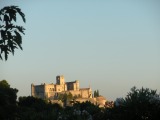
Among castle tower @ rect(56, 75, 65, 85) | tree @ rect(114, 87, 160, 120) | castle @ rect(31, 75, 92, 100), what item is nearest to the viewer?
tree @ rect(114, 87, 160, 120)

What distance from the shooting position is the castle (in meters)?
167

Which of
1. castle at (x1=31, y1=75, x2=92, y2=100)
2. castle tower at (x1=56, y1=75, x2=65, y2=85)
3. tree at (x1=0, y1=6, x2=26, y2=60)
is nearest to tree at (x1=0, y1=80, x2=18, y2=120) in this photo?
tree at (x1=0, y1=6, x2=26, y2=60)

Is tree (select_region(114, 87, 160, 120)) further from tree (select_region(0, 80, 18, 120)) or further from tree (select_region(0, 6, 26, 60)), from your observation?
tree (select_region(0, 6, 26, 60))

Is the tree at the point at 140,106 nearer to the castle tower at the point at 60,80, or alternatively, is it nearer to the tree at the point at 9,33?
the tree at the point at 9,33

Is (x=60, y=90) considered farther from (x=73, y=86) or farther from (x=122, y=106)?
(x=122, y=106)

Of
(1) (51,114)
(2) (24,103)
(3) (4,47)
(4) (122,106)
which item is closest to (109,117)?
(4) (122,106)

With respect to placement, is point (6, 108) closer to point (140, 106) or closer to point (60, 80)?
point (140, 106)

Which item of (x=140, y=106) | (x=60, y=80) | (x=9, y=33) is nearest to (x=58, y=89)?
(x=60, y=80)

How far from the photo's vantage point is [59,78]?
17525cm

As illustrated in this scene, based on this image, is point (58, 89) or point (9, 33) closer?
point (9, 33)

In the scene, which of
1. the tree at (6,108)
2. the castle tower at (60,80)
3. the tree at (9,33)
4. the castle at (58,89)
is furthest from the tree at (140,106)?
the castle tower at (60,80)

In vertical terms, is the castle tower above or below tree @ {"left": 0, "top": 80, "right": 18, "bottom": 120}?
above

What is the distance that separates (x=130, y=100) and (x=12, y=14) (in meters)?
8.85

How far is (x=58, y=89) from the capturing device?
172m
